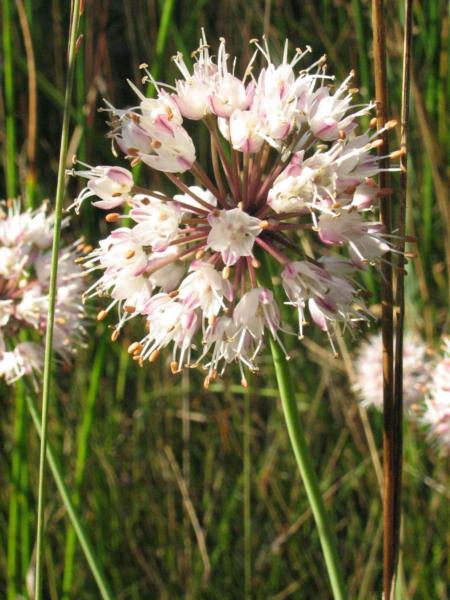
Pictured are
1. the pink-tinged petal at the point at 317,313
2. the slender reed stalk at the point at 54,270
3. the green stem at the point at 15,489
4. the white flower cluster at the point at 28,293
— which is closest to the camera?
the slender reed stalk at the point at 54,270

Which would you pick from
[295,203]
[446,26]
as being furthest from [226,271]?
[446,26]

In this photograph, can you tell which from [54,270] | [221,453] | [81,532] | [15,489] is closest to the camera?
[54,270]

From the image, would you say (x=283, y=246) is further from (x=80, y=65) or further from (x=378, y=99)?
(x=80, y=65)

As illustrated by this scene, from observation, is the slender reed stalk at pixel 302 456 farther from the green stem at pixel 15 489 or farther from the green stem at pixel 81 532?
the green stem at pixel 15 489

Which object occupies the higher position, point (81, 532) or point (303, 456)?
point (303, 456)

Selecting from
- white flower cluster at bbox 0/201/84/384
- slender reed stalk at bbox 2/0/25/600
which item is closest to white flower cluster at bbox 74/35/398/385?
white flower cluster at bbox 0/201/84/384

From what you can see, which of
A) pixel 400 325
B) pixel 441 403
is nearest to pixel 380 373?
pixel 441 403

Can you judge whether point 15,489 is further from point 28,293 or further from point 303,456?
point 303,456

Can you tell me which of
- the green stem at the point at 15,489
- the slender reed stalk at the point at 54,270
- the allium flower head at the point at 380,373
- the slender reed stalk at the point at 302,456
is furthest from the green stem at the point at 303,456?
the green stem at the point at 15,489
